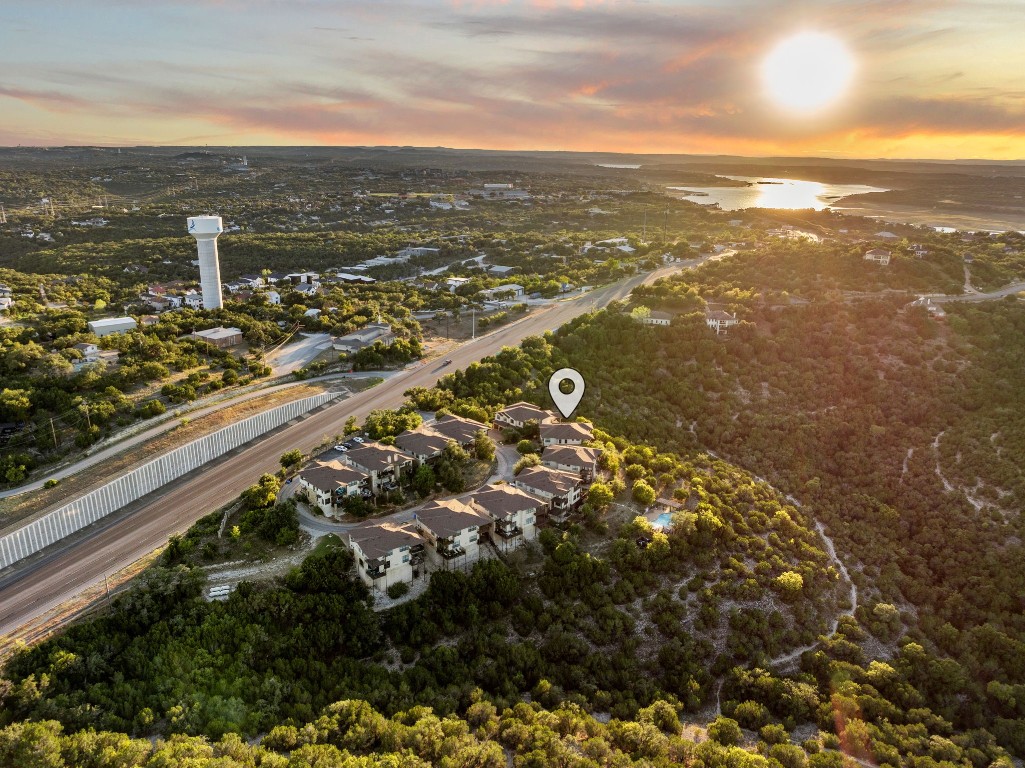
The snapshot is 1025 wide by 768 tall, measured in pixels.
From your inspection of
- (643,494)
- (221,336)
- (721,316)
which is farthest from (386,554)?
(721,316)

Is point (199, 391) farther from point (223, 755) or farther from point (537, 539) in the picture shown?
point (223, 755)

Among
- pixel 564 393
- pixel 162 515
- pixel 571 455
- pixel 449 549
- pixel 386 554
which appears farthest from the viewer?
pixel 564 393

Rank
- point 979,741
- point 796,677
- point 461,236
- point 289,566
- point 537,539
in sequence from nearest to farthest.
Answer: point 979,741
point 796,677
point 289,566
point 537,539
point 461,236

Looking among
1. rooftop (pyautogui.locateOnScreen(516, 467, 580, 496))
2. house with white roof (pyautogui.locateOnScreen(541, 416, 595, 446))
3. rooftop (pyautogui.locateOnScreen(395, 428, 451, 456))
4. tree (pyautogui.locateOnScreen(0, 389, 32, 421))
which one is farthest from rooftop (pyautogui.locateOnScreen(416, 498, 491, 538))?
tree (pyautogui.locateOnScreen(0, 389, 32, 421))

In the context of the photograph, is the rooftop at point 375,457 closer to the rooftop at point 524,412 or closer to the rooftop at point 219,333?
the rooftop at point 524,412

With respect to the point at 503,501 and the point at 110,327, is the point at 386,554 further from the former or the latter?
the point at 110,327

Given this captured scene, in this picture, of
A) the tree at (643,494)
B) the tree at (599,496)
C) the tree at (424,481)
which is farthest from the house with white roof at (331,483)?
the tree at (643,494)

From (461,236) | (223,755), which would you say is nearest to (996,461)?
(223,755)
